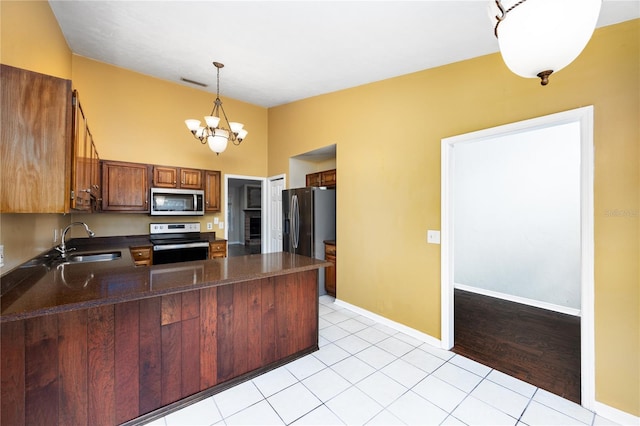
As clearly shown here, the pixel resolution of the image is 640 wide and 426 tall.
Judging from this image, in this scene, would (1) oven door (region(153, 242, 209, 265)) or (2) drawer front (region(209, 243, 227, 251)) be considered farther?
(2) drawer front (region(209, 243, 227, 251))

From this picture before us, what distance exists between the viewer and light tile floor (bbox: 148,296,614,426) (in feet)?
5.72

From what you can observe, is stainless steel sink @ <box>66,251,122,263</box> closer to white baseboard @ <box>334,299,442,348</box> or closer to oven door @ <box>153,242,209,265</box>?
oven door @ <box>153,242,209,265</box>

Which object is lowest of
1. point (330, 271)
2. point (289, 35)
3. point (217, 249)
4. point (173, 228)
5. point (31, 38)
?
point (330, 271)

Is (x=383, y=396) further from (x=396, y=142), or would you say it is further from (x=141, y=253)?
(x=141, y=253)

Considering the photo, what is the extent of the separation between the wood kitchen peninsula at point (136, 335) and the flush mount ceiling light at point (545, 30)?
1.83 meters

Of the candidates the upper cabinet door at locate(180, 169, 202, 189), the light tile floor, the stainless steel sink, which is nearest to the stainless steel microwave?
the upper cabinet door at locate(180, 169, 202, 189)

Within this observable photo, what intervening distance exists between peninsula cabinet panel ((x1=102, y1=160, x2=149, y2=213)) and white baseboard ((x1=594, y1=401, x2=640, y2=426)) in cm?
513

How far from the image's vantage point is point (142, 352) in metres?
1.68

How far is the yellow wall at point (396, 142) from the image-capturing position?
1.74 meters

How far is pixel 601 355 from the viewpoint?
1.80 metres

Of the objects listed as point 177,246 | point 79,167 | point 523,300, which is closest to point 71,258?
point 79,167

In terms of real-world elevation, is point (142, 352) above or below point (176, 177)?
below

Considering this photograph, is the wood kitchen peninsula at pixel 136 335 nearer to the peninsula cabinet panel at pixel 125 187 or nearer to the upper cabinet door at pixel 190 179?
the peninsula cabinet panel at pixel 125 187

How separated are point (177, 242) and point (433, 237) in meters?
3.54
